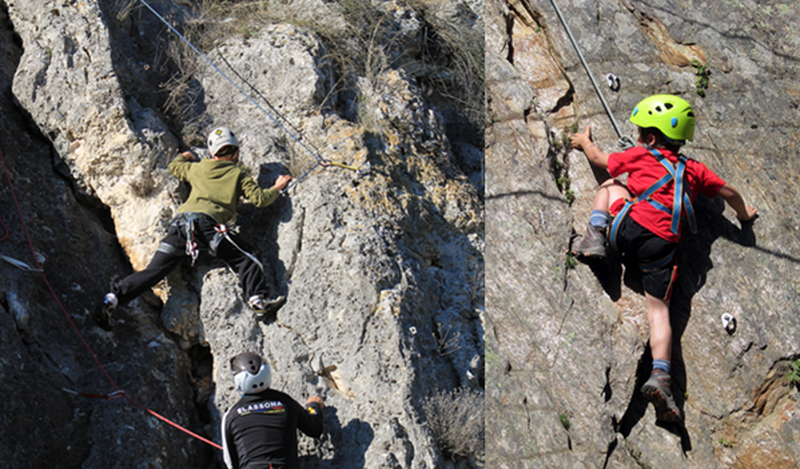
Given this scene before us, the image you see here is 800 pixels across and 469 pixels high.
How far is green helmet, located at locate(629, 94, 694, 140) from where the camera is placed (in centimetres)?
450

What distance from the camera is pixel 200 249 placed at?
5766mm

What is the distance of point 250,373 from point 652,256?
2843 mm

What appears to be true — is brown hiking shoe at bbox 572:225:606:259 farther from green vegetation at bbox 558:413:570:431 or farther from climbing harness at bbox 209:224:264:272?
climbing harness at bbox 209:224:264:272

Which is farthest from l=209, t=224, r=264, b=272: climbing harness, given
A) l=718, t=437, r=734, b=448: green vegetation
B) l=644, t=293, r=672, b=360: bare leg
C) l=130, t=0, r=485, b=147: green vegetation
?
l=718, t=437, r=734, b=448: green vegetation

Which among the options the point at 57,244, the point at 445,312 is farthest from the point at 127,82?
the point at 445,312

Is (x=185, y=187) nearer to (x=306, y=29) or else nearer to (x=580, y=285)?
(x=306, y=29)

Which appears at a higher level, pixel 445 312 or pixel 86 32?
pixel 86 32

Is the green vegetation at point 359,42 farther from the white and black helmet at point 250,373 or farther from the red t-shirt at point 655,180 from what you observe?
the red t-shirt at point 655,180

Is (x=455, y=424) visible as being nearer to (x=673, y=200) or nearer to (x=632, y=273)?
(x=632, y=273)

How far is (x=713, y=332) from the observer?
15.0 ft

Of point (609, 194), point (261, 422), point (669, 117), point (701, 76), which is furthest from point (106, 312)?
point (701, 76)

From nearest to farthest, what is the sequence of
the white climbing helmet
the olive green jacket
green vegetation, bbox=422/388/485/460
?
green vegetation, bbox=422/388/485/460 < the olive green jacket < the white climbing helmet

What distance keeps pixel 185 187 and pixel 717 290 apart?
4.34 m

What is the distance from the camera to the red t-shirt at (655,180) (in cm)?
444
